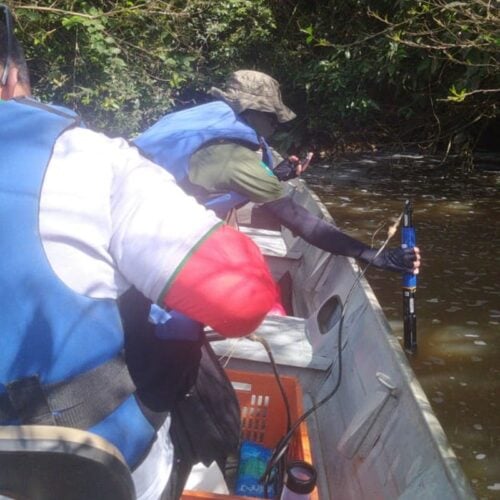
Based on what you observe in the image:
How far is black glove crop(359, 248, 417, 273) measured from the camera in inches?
128

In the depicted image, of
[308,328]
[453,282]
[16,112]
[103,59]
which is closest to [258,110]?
[308,328]

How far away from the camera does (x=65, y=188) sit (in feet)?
3.27

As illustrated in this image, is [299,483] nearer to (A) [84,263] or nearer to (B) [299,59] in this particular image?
(A) [84,263]

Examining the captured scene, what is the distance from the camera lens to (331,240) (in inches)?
130

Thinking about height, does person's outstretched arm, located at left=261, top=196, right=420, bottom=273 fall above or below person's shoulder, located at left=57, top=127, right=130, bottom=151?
below

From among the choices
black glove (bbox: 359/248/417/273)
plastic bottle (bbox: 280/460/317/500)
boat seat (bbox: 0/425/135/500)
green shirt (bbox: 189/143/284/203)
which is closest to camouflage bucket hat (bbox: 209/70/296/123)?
green shirt (bbox: 189/143/284/203)

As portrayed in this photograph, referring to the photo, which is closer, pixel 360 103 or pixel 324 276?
pixel 324 276

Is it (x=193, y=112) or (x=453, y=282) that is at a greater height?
(x=193, y=112)

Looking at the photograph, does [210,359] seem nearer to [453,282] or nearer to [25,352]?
[25,352]

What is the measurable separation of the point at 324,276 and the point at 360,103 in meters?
6.37

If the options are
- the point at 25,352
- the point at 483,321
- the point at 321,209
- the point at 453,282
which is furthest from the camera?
the point at 453,282

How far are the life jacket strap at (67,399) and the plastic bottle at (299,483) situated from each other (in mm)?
993

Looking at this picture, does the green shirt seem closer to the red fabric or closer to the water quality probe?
the water quality probe

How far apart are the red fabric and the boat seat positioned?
9.7 inches
